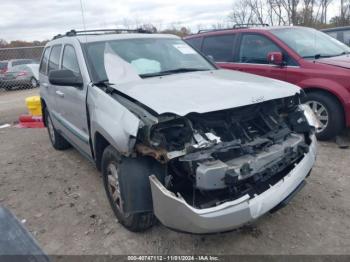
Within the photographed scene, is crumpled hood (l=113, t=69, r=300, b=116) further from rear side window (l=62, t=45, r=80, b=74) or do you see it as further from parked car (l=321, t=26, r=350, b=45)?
parked car (l=321, t=26, r=350, b=45)

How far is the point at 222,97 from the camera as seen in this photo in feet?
9.18

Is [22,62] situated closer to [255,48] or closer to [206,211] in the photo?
[255,48]

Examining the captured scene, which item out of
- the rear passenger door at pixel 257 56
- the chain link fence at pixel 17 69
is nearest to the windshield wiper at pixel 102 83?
the rear passenger door at pixel 257 56

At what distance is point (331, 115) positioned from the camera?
4918 mm

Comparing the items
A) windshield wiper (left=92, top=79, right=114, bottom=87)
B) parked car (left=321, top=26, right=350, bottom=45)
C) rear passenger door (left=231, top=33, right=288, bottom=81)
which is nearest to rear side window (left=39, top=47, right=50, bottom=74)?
windshield wiper (left=92, top=79, right=114, bottom=87)

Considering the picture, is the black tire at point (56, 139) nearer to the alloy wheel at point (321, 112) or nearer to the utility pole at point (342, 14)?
the alloy wheel at point (321, 112)

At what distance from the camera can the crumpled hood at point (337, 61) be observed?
4.96 meters

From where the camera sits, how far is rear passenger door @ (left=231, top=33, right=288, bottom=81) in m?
5.59

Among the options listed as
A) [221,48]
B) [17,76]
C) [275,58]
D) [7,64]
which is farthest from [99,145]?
[7,64]

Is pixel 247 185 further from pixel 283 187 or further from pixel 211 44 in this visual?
pixel 211 44

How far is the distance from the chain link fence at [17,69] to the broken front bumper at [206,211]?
15.7 meters

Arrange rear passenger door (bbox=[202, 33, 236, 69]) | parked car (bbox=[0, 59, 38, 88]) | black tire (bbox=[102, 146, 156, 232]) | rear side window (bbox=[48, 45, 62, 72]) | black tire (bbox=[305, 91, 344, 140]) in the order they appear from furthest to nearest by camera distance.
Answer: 1. parked car (bbox=[0, 59, 38, 88])
2. rear passenger door (bbox=[202, 33, 236, 69])
3. black tire (bbox=[305, 91, 344, 140])
4. rear side window (bbox=[48, 45, 62, 72])
5. black tire (bbox=[102, 146, 156, 232])

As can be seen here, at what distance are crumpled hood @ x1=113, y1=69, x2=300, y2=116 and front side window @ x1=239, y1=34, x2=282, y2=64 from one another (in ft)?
7.74

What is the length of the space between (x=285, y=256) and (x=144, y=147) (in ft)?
4.63
